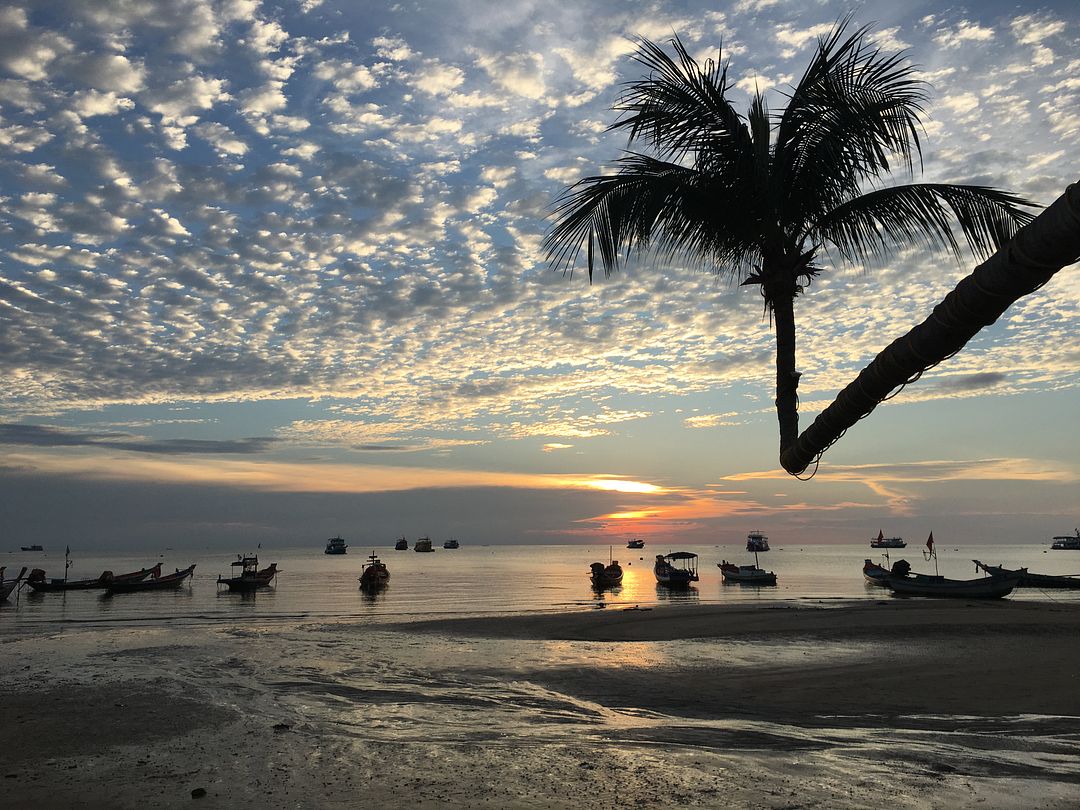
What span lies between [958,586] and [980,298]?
188 ft

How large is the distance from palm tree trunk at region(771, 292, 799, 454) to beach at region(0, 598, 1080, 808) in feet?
15.9

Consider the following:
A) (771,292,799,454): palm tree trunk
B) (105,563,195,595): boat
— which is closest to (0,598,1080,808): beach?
(771,292,799,454): palm tree trunk

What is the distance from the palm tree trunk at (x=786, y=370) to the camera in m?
5.88

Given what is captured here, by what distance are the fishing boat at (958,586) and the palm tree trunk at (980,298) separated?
178ft

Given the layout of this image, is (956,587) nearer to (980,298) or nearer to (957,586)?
(957,586)

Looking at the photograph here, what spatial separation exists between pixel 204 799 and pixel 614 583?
6946 cm

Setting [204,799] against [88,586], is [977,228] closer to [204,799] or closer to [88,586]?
[204,799]

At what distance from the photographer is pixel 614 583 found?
76.2 m

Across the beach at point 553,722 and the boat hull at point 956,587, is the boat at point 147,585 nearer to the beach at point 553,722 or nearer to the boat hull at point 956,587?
the beach at point 553,722

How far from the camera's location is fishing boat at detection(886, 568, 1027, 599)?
162 feet

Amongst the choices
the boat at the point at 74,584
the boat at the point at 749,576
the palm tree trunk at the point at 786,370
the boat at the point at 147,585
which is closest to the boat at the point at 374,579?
the boat at the point at 147,585

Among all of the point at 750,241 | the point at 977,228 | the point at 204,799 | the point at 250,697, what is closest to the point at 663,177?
the point at 750,241

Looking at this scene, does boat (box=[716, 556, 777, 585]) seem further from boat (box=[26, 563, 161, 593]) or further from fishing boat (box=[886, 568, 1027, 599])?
boat (box=[26, 563, 161, 593])

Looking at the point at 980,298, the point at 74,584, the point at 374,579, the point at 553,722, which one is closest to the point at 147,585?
the point at 74,584
